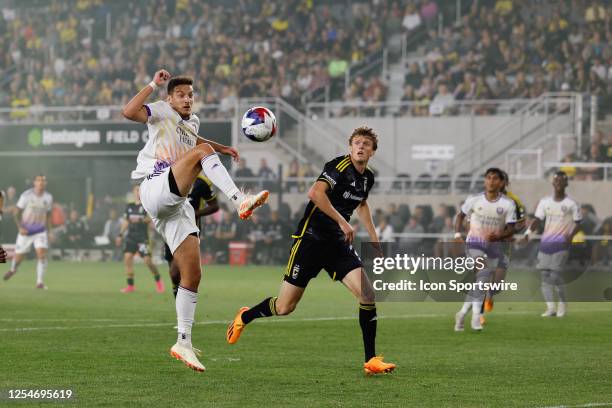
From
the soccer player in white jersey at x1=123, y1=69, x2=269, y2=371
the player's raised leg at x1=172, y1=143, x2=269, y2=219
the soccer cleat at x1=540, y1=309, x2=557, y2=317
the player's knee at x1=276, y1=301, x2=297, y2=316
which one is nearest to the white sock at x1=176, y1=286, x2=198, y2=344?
the soccer player in white jersey at x1=123, y1=69, x2=269, y2=371

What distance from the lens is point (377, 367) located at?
1070 cm

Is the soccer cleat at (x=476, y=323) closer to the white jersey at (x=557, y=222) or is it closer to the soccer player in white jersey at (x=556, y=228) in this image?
the soccer player in white jersey at (x=556, y=228)

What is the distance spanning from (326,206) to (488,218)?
6193mm

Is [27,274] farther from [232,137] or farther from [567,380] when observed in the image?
[567,380]

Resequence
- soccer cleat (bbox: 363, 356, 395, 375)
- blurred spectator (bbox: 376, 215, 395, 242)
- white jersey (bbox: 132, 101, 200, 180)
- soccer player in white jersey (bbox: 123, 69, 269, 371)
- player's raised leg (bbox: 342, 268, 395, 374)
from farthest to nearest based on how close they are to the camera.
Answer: blurred spectator (bbox: 376, 215, 395, 242) < player's raised leg (bbox: 342, 268, 395, 374) < white jersey (bbox: 132, 101, 200, 180) < soccer cleat (bbox: 363, 356, 395, 375) < soccer player in white jersey (bbox: 123, 69, 269, 371)

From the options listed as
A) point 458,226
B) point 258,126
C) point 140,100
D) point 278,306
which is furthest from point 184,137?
point 458,226

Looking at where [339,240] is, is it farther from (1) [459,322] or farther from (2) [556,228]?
(2) [556,228]

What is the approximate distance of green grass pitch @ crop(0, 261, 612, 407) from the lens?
31.0 ft

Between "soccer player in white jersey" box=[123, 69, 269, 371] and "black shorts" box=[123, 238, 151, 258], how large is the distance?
12.7 metres

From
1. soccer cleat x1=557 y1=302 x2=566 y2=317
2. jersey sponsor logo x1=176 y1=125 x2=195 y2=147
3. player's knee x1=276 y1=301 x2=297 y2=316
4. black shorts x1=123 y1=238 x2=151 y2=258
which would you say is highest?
jersey sponsor logo x1=176 y1=125 x2=195 y2=147

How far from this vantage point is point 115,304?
20.1 meters

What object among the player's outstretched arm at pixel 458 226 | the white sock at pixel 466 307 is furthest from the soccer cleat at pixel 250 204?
the player's outstretched arm at pixel 458 226

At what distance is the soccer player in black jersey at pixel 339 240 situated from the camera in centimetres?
1100

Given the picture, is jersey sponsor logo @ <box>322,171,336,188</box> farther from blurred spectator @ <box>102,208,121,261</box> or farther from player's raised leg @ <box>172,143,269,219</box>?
blurred spectator @ <box>102,208,121,261</box>
